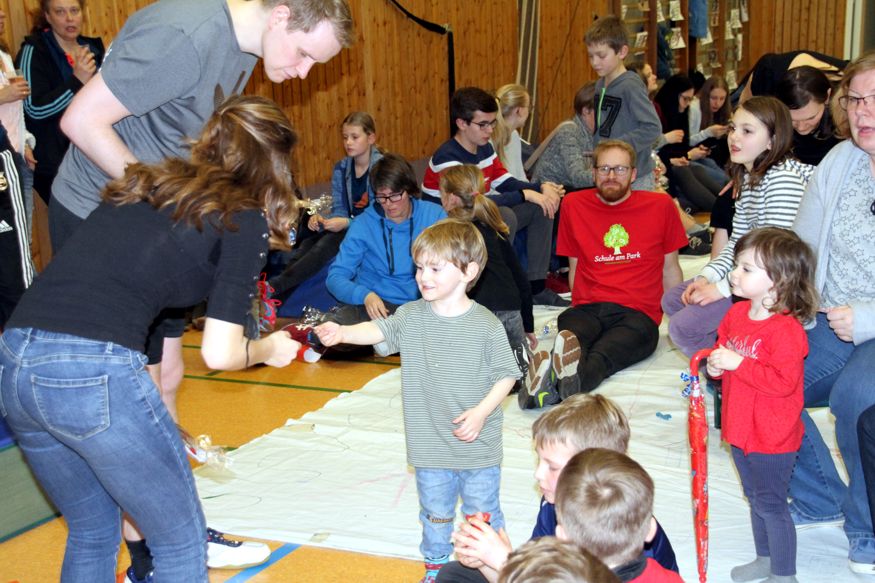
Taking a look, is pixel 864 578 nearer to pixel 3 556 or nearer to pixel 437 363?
pixel 437 363

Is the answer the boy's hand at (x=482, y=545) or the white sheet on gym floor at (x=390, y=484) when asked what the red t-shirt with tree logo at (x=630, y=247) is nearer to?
the white sheet on gym floor at (x=390, y=484)

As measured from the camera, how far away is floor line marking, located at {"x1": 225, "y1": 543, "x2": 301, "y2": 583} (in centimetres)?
289

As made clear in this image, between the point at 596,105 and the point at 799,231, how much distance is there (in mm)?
3339

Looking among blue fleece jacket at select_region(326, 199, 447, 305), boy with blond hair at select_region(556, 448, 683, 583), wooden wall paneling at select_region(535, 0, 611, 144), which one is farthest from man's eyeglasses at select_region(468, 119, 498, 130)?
wooden wall paneling at select_region(535, 0, 611, 144)

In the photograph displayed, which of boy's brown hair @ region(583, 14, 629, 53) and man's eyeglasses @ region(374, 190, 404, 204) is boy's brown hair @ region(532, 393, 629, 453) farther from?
boy's brown hair @ region(583, 14, 629, 53)

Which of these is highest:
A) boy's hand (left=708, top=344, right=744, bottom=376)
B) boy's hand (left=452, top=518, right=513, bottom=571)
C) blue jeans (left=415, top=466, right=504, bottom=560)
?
boy's hand (left=708, top=344, right=744, bottom=376)

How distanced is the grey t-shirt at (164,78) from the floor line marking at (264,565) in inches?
46.3

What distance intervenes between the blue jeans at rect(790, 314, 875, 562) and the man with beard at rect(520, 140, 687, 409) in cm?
153

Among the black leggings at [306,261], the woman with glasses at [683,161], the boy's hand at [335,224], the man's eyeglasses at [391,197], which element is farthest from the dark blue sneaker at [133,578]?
the woman with glasses at [683,161]

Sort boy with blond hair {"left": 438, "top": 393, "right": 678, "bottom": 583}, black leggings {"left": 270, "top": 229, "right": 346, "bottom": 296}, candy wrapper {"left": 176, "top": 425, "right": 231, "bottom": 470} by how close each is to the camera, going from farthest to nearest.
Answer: black leggings {"left": 270, "top": 229, "right": 346, "bottom": 296}, candy wrapper {"left": 176, "top": 425, "right": 231, "bottom": 470}, boy with blond hair {"left": 438, "top": 393, "right": 678, "bottom": 583}

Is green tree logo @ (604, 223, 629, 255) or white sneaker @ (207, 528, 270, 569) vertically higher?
green tree logo @ (604, 223, 629, 255)

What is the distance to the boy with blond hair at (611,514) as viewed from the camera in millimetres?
1711

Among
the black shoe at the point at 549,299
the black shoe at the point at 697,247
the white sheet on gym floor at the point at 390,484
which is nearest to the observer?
the white sheet on gym floor at the point at 390,484

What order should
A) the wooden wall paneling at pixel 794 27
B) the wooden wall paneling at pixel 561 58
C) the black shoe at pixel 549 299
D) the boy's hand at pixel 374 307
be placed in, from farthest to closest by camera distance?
the wooden wall paneling at pixel 794 27 < the wooden wall paneling at pixel 561 58 < the black shoe at pixel 549 299 < the boy's hand at pixel 374 307
